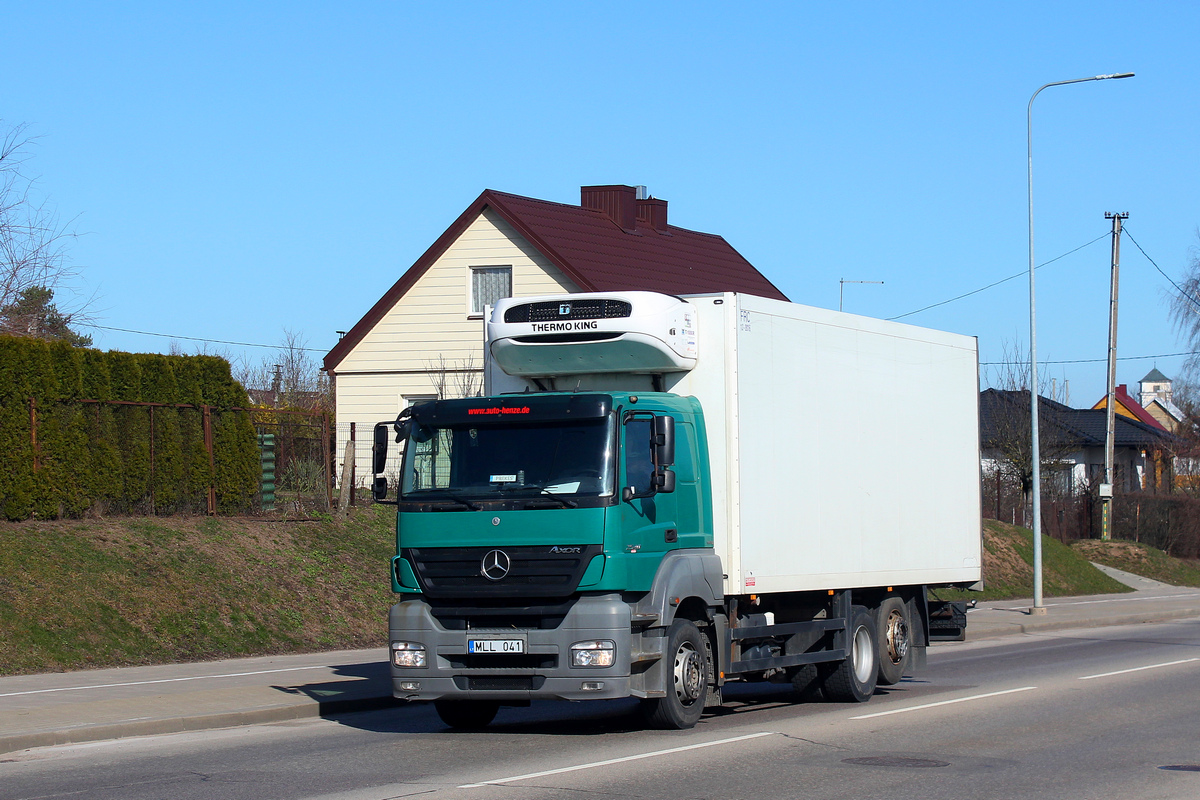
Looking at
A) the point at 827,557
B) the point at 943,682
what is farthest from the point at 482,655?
the point at 943,682

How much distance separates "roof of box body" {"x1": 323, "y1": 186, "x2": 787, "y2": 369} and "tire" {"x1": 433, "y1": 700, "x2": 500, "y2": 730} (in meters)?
19.0

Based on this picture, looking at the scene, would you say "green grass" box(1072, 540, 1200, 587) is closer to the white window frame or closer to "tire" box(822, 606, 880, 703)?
the white window frame

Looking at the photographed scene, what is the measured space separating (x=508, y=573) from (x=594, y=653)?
3.00ft

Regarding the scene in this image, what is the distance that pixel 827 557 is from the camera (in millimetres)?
13133

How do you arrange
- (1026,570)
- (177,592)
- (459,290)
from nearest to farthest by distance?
(177,592) → (459,290) → (1026,570)

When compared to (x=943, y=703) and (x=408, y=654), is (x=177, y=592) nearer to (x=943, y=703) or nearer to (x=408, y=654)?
(x=408, y=654)

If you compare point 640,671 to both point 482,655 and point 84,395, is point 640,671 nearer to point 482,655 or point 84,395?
point 482,655

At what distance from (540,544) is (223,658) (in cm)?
867

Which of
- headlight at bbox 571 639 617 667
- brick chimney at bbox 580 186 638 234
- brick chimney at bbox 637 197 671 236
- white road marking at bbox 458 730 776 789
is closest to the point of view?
white road marking at bbox 458 730 776 789

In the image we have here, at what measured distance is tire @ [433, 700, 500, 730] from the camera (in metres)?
12.2

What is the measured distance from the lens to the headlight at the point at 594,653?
34.8 ft

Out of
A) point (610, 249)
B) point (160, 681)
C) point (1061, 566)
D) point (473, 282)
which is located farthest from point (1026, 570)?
point (160, 681)

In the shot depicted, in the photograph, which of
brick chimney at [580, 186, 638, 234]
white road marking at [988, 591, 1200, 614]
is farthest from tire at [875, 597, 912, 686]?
brick chimney at [580, 186, 638, 234]

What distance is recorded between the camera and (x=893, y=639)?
48.7 feet
